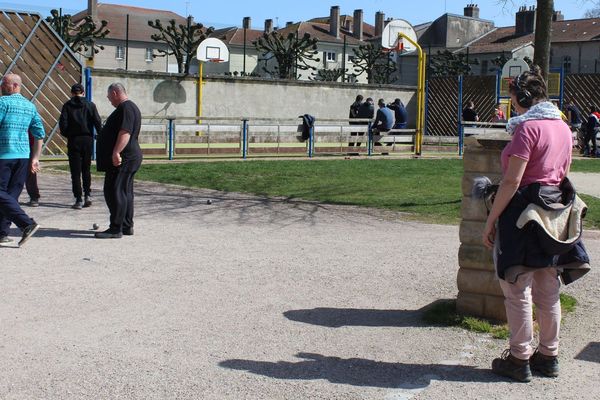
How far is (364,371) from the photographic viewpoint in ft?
17.1

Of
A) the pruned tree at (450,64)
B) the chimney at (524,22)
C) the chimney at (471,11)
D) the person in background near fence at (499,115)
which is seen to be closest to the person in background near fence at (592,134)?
the person in background near fence at (499,115)

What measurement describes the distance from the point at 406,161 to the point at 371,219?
35.3 feet

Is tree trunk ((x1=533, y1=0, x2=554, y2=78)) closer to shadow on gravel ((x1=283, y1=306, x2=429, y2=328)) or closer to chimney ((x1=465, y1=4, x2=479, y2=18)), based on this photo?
shadow on gravel ((x1=283, y1=306, x2=429, y2=328))

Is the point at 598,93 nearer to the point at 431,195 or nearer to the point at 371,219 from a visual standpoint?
the point at 431,195

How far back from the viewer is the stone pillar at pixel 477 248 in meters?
6.06

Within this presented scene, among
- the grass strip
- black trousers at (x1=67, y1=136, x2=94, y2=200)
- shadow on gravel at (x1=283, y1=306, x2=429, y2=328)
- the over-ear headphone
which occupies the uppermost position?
the over-ear headphone

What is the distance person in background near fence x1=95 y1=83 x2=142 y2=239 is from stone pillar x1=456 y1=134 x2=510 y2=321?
4.61 metres

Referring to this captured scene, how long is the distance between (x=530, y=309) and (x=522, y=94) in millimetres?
1274

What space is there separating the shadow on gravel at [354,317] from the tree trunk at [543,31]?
5.84 meters

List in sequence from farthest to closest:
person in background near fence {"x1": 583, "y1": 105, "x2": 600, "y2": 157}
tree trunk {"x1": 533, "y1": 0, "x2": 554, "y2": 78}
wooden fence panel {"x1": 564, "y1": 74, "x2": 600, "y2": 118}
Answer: wooden fence panel {"x1": 564, "y1": 74, "x2": 600, "y2": 118} → person in background near fence {"x1": 583, "y1": 105, "x2": 600, "y2": 157} → tree trunk {"x1": 533, "y1": 0, "x2": 554, "y2": 78}

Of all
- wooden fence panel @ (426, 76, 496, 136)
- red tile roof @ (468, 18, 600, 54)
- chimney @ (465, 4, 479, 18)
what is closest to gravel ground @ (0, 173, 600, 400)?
wooden fence panel @ (426, 76, 496, 136)

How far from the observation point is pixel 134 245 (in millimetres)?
9172

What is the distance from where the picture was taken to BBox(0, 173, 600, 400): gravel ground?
4.92m

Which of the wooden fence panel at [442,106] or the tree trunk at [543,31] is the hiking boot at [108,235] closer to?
the tree trunk at [543,31]
